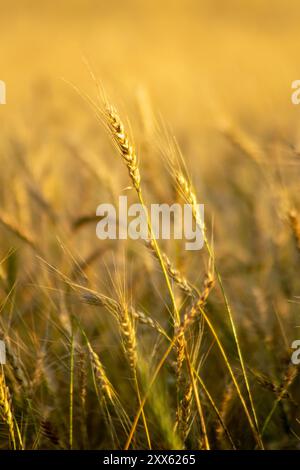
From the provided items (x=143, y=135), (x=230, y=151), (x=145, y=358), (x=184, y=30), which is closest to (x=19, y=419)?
(x=145, y=358)

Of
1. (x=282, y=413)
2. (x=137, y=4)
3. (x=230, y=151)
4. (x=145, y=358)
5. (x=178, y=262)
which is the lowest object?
(x=282, y=413)

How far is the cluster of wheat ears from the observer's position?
3.01 feet

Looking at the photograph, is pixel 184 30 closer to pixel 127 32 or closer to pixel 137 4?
pixel 127 32

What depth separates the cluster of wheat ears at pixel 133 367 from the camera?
0.92m

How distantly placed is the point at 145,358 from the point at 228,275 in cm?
46

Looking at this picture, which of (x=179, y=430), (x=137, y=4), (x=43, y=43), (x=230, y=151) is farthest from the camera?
(x=137, y=4)

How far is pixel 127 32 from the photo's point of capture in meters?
10.6

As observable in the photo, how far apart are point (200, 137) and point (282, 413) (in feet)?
12.2

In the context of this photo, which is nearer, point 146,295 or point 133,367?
point 133,367

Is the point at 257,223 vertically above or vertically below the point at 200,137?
below

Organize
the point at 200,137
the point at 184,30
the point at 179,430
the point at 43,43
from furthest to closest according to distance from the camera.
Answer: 1. the point at 184,30
2. the point at 43,43
3. the point at 200,137
4. the point at 179,430

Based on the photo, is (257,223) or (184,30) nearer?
(257,223)

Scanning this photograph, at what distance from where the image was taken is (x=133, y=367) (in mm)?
924

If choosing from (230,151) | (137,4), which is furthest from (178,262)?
(137,4)
